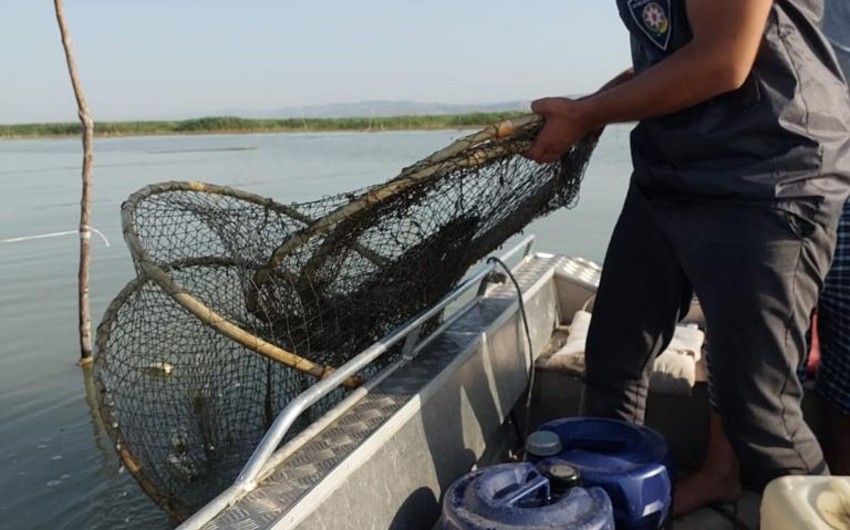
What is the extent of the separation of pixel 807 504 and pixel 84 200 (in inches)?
228

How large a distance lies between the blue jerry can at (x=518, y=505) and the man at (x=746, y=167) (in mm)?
515

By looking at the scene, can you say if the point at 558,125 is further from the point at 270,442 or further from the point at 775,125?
the point at 270,442

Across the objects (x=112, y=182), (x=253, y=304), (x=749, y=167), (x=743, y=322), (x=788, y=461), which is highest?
(x=749, y=167)

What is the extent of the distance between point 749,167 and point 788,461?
0.72 m

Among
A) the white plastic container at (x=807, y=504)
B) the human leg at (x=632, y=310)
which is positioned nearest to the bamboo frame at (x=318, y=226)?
the human leg at (x=632, y=310)

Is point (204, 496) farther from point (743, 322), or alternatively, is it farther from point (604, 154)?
point (604, 154)

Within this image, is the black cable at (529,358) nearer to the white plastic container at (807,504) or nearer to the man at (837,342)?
the man at (837,342)

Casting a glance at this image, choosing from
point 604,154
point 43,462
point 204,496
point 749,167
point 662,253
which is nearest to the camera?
point 749,167

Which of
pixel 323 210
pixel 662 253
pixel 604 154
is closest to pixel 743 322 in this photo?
pixel 662 253

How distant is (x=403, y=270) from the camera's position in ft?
8.85

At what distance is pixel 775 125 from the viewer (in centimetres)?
173

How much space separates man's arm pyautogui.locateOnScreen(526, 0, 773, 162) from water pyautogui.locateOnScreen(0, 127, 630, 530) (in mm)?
1760

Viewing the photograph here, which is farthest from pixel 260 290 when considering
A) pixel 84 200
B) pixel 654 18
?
pixel 84 200

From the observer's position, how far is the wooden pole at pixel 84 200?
5898mm
